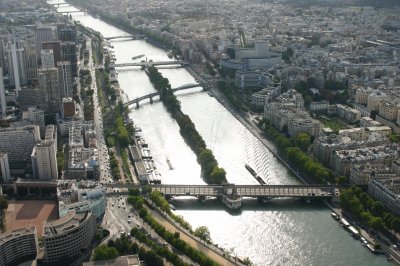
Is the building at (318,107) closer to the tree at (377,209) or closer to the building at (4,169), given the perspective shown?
the tree at (377,209)

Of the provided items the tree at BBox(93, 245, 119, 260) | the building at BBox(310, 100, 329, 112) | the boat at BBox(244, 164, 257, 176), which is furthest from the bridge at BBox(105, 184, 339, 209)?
the building at BBox(310, 100, 329, 112)

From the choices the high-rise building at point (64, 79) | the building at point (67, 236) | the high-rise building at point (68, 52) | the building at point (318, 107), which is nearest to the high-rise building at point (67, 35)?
the high-rise building at point (68, 52)

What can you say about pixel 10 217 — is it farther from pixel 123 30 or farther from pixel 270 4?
pixel 270 4

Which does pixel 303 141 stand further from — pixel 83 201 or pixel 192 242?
pixel 83 201

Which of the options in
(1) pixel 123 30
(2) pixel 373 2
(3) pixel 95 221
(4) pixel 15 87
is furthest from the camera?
(2) pixel 373 2

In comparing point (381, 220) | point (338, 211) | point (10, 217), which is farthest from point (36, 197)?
point (381, 220)
